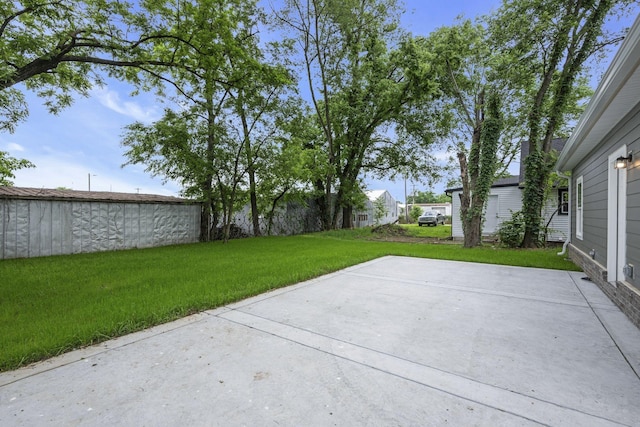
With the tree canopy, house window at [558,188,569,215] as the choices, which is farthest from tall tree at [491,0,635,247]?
the tree canopy

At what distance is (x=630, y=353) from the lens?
7.70 feet

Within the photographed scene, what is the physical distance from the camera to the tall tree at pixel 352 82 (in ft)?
43.4

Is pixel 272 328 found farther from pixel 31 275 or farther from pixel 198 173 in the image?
pixel 198 173

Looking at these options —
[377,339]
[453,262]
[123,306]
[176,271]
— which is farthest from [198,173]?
[377,339]

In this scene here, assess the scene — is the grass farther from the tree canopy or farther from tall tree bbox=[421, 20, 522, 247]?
the tree canopy

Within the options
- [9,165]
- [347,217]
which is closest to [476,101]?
[347,217]

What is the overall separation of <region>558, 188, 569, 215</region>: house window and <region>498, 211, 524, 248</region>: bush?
2633mm

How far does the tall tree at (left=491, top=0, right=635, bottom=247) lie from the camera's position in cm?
801

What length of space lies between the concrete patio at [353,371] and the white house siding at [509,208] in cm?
955

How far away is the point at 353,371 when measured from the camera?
206cm

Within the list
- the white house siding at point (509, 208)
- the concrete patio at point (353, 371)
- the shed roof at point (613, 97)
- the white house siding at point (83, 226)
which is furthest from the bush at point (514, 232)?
the white house siding at point (83, 226)

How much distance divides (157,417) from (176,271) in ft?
13.8

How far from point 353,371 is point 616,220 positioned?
13.9ft

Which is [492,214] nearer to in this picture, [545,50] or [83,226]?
[545,50]
